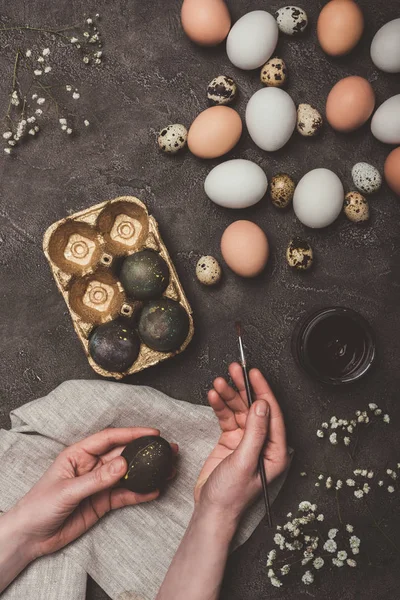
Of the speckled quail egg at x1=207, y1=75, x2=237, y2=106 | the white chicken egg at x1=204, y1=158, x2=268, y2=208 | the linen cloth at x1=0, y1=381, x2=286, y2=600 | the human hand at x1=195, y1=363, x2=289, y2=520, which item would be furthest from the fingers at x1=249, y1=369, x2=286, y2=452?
the speckled quail egg at x1=207, y1=75, x2=237, y2=106

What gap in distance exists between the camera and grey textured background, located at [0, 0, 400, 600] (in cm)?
116

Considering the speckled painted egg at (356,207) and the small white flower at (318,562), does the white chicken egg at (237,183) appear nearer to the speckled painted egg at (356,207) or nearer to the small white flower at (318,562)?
the speckled painted egg at (356,207)

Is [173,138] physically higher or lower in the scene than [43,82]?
lower

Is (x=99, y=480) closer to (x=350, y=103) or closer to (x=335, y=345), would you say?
(x=335, y=345)

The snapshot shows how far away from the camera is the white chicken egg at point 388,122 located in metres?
1.08

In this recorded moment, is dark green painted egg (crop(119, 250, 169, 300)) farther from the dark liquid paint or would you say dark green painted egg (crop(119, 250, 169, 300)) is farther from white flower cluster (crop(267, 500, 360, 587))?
white flower cluster (crop(267, 500, 360, 587))

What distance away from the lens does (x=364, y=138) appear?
1162mm

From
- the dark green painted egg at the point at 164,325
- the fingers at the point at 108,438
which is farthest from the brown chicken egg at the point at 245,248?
the fingers at the point at 108,438

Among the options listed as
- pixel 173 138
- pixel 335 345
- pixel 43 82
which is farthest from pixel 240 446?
pixel 43 82

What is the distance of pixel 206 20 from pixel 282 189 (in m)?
0.35

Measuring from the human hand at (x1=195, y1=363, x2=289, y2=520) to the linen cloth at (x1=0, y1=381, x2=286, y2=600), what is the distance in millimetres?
42

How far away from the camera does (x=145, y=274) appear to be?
1.05 metres

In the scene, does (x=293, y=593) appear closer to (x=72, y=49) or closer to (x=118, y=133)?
(x=118, y=133)

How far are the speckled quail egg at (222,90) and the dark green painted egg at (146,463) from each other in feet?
2.14
